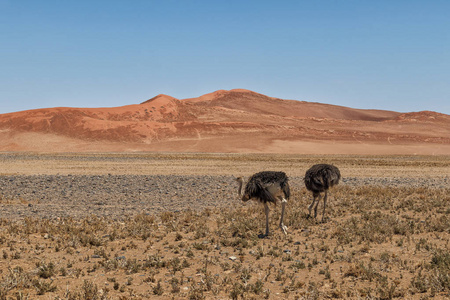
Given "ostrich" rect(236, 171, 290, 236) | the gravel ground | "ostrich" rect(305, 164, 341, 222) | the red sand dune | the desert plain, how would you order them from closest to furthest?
the desert plain
"ostrich" rect(236, 171, 290, 236)
"ostrich" rect(305, 164, 341, 222)
the gravel ground
the red sand dune

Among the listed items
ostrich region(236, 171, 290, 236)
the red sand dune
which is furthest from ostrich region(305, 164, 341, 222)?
the red sand dune

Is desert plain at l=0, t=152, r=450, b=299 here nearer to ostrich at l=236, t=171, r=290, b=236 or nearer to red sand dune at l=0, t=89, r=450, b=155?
ostrich at l=236, t=171, r=290, b=236

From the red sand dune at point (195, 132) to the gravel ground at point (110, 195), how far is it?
53890mm

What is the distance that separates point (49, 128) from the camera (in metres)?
93.1

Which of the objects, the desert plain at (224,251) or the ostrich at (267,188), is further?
the ostrich at (267,188)

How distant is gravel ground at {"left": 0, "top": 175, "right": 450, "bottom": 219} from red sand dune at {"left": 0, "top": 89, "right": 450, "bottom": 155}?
53890mm

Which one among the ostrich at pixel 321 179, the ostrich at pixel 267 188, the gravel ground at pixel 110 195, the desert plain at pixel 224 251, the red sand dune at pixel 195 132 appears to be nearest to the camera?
the desert plain at pixel 224 251

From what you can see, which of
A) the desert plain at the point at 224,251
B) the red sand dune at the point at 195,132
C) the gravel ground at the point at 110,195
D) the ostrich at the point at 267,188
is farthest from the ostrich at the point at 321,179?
the red sand dune at the point at 195,132

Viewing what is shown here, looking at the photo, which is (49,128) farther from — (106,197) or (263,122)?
(106,197)

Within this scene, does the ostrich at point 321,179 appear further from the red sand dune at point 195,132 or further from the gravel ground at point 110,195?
the red sand dune at point 195,132

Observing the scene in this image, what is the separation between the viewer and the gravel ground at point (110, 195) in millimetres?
16062

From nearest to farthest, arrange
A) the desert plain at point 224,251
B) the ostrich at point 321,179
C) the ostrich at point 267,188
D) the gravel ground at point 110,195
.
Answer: the desert plain at point 224,251, the ostrich at point 267,188, the ostrich at point 321,179, the gravel ground at point 110,195

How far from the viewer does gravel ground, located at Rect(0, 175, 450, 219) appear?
632 inches

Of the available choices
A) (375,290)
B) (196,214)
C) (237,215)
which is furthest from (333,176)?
(375,290)
